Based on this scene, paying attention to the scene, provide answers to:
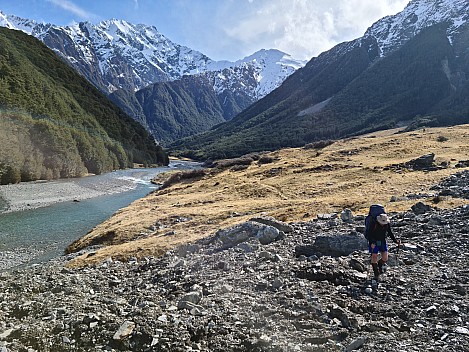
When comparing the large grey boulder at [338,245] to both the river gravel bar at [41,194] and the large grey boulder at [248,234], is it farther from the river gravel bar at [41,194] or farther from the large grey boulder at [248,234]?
the river gravel bar at [41,194]

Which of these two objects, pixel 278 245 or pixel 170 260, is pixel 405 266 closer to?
pixel 278 245

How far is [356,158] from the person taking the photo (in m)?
67.6

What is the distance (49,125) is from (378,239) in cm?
12065

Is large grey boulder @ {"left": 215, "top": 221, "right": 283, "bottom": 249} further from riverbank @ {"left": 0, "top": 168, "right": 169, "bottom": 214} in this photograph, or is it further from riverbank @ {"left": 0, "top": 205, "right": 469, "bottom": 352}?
riverbank @ {"left": 0, "top": 168, "right": 169, "bottom": 214}

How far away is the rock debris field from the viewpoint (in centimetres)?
1138

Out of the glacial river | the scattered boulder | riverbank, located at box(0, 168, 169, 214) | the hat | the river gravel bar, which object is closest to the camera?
the hat

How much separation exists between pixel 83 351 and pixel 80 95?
19125 centimetres

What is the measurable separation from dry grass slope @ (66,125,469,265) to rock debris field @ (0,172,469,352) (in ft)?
19.1

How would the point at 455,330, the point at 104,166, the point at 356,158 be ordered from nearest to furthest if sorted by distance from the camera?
the point at 455,330 → the point at 356,158 → the point at 104,166

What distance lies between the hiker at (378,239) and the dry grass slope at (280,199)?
11.8 m

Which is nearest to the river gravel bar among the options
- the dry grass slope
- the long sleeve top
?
the dry grass slope

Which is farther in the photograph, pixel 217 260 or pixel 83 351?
pixel 217 260

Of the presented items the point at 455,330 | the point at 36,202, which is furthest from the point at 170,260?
the point at 36,202

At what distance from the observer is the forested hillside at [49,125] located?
9562 cm
